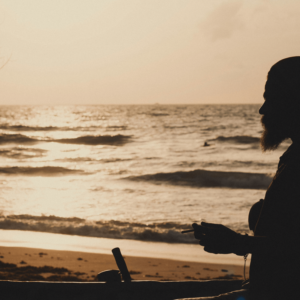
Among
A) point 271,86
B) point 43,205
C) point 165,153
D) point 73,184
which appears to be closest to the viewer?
point 271,86

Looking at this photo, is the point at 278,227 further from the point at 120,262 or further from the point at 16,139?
the point at 16,139

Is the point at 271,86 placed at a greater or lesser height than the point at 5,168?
greater

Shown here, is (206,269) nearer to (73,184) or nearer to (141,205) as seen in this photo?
(141,205)

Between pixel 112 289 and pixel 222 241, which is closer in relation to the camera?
pixel 222 241

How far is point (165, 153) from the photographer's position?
28.3 metres

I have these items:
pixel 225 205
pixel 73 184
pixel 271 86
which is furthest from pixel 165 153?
pixel 271 86

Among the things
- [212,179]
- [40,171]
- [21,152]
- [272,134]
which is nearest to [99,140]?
[21,152]

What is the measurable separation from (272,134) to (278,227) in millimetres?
490

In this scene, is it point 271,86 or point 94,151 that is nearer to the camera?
point 271,86

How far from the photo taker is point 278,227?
141 cm

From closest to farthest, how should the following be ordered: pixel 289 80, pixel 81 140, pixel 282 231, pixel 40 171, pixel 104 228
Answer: pixel 282 231 → pixel 289 80 → pixel 104 228 → pixel 40 171 → pixel 81 140

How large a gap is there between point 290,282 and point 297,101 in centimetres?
77

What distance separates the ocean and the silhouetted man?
8175 mm

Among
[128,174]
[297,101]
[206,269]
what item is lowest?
[206,269]
